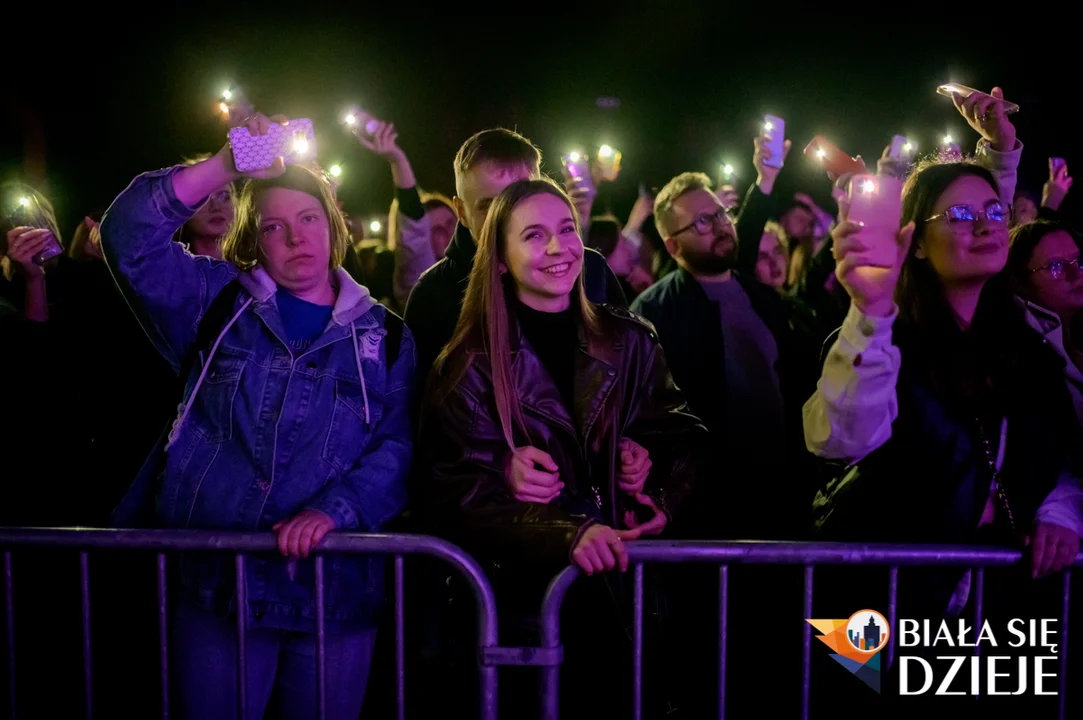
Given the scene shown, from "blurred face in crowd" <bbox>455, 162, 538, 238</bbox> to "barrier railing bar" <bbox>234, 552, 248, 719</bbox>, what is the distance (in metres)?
1.71

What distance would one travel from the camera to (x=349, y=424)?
9.14 feet

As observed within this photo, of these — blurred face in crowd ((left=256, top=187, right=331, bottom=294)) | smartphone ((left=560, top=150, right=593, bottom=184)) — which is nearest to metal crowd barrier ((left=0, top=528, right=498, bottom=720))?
blurred face in crowd ((left=256, top=187, right=331, bottom=294))

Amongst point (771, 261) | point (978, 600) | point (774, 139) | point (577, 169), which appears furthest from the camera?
point (771, 261)

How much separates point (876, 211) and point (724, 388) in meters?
2.19

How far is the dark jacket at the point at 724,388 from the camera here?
14.2 ft

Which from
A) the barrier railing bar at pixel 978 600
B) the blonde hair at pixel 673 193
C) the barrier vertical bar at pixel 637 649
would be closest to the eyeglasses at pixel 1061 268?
the barrier railing bar at pixel 978 600

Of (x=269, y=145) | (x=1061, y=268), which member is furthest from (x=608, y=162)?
(x=269, y=145)

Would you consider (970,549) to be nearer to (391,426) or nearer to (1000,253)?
(1000,253)

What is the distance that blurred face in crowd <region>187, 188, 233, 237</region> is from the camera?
362cm

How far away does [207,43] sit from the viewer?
9.81 metres

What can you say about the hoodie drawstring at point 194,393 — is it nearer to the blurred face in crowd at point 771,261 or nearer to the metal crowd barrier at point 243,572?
the metal crowd barrier at point 243,572

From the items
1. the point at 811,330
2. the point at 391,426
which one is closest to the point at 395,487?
the point at 391,426

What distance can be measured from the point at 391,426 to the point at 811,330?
329 cm

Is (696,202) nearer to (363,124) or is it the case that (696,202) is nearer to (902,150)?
(902,150)
